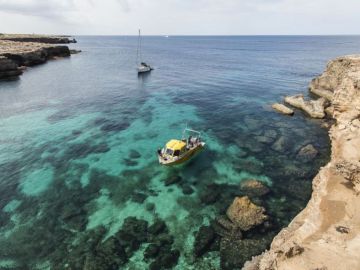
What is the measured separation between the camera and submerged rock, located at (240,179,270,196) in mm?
30456

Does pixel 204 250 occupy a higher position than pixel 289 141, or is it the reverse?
pixel 289 141

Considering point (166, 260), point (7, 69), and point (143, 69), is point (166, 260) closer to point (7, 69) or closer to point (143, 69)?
point (143, 69)

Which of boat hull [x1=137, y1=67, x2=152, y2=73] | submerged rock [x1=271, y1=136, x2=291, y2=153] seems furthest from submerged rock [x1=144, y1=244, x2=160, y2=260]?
boat hull [x1=137, y1=67, x2=152, y2=73]

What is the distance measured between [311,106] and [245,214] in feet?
124

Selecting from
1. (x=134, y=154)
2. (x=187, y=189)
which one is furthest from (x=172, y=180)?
(x=134, y=154)

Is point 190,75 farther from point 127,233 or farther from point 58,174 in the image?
point 127,233

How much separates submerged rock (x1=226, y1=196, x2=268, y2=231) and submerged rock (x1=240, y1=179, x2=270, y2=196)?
3.59 m

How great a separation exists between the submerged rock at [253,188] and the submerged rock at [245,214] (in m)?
3.59

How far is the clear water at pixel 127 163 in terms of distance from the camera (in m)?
25.8

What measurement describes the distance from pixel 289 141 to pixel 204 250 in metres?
26.1

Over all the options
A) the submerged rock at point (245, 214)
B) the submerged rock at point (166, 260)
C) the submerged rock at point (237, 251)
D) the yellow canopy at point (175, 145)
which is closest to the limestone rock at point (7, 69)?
the yellow canopy at point (175, 145)

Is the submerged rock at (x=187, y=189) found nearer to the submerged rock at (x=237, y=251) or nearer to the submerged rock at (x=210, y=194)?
the submerged rock at (x=210, y=194)

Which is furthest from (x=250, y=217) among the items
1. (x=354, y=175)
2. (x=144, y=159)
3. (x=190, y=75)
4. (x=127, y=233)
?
(x=190, y=75)

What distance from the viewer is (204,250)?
23.5 meters
